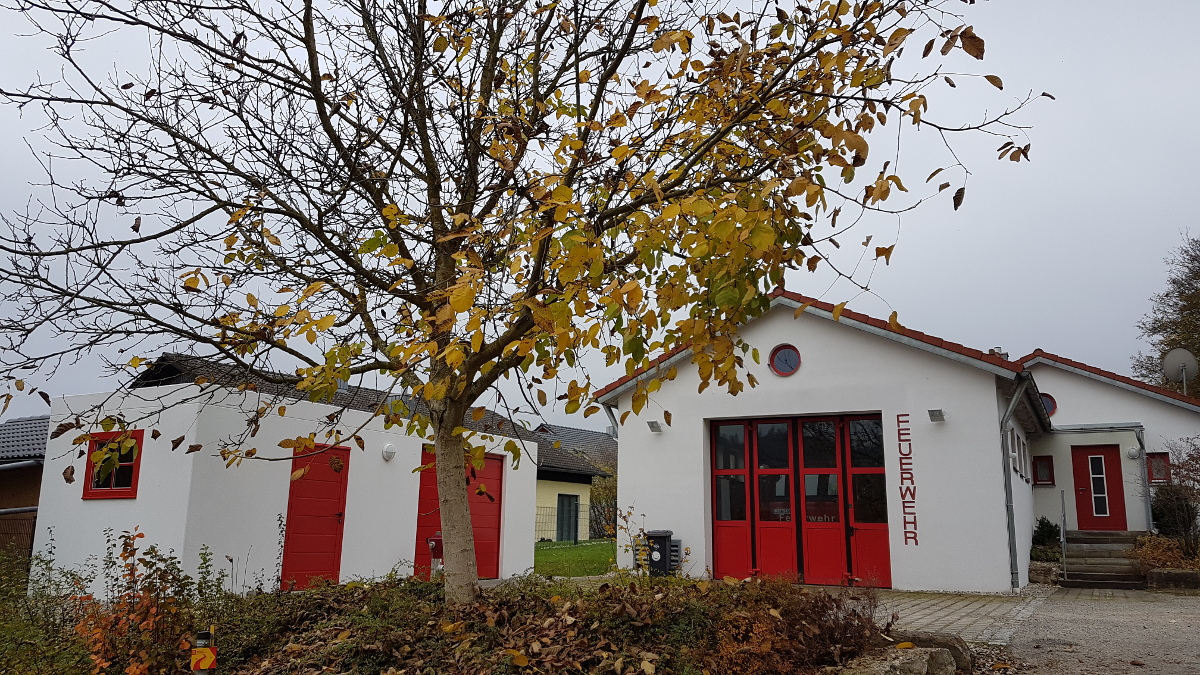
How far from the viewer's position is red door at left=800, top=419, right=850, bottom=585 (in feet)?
42.1

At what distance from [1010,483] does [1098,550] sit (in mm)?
5684

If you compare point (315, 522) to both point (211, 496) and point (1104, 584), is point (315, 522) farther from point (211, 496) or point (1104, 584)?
point (1104, 584)

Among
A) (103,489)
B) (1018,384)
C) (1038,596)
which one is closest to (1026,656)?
(1038,596)

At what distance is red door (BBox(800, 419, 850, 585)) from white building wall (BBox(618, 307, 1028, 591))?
0.50 metres

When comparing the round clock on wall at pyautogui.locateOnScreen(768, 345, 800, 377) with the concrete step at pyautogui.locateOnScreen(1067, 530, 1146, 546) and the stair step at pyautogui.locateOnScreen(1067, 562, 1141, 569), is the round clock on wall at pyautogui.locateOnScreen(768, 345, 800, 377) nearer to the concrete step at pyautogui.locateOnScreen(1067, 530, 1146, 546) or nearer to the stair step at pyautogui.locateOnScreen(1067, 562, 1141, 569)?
the stair step at pyautogui.locateOnScreen(1067, 562, 1141, 569)

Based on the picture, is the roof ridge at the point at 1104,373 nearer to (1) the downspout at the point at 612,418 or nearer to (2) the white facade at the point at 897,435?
(2) the white facade at the point at 897,435

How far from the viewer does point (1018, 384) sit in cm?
1234

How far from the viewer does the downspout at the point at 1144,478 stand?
17.0 m

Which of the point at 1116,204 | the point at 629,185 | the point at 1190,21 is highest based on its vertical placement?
the point at 1116,204

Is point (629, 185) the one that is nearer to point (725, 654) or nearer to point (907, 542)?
point (725, 654)

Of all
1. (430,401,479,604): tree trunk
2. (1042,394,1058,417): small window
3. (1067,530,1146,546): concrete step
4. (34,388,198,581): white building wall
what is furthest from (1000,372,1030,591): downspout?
(34,388,198,581): white building wall

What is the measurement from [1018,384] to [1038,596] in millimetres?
3094

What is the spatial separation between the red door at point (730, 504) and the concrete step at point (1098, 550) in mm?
7043

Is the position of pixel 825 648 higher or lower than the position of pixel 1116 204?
lower
